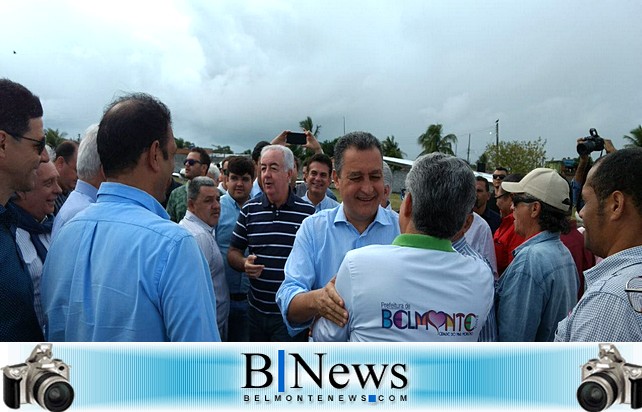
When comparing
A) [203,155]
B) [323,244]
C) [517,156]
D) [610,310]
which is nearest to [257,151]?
[203,155]

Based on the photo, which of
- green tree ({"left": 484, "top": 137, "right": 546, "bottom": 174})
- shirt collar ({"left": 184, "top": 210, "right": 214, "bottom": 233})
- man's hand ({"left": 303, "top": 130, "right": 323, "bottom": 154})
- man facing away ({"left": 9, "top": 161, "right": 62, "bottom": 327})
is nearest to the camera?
man facing away ({"left": 9, "top": 161, "right": 62, "bottom": 327})

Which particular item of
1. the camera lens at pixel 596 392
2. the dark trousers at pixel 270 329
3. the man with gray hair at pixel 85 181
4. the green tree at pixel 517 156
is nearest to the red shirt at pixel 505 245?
the dark trousers at pixel 270 329

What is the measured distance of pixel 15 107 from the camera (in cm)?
188

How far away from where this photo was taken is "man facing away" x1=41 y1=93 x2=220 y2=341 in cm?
152

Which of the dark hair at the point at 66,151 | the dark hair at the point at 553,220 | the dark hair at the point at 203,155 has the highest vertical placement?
the dark hair at the point at 203,155

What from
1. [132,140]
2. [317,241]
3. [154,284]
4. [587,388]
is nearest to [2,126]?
[132,140]

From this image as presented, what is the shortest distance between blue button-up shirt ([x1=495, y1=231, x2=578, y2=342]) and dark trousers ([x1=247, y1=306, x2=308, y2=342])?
166cm

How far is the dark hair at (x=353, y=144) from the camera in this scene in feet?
8.82

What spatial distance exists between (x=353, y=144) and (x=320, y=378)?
1.43m

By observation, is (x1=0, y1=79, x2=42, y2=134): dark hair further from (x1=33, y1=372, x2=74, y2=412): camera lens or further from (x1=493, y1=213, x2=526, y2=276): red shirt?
(x1=493, y1=213, x2=526, y2=276): red shirt

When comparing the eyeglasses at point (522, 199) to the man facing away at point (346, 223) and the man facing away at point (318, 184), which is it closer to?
the man facing away at point (346, 223)

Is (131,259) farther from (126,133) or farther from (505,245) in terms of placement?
(505,245)

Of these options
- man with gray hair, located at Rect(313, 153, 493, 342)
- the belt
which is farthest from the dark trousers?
man with gray hair, located at Rect(313, 153, 493, 342)

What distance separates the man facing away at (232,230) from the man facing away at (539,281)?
2433 millimetres
